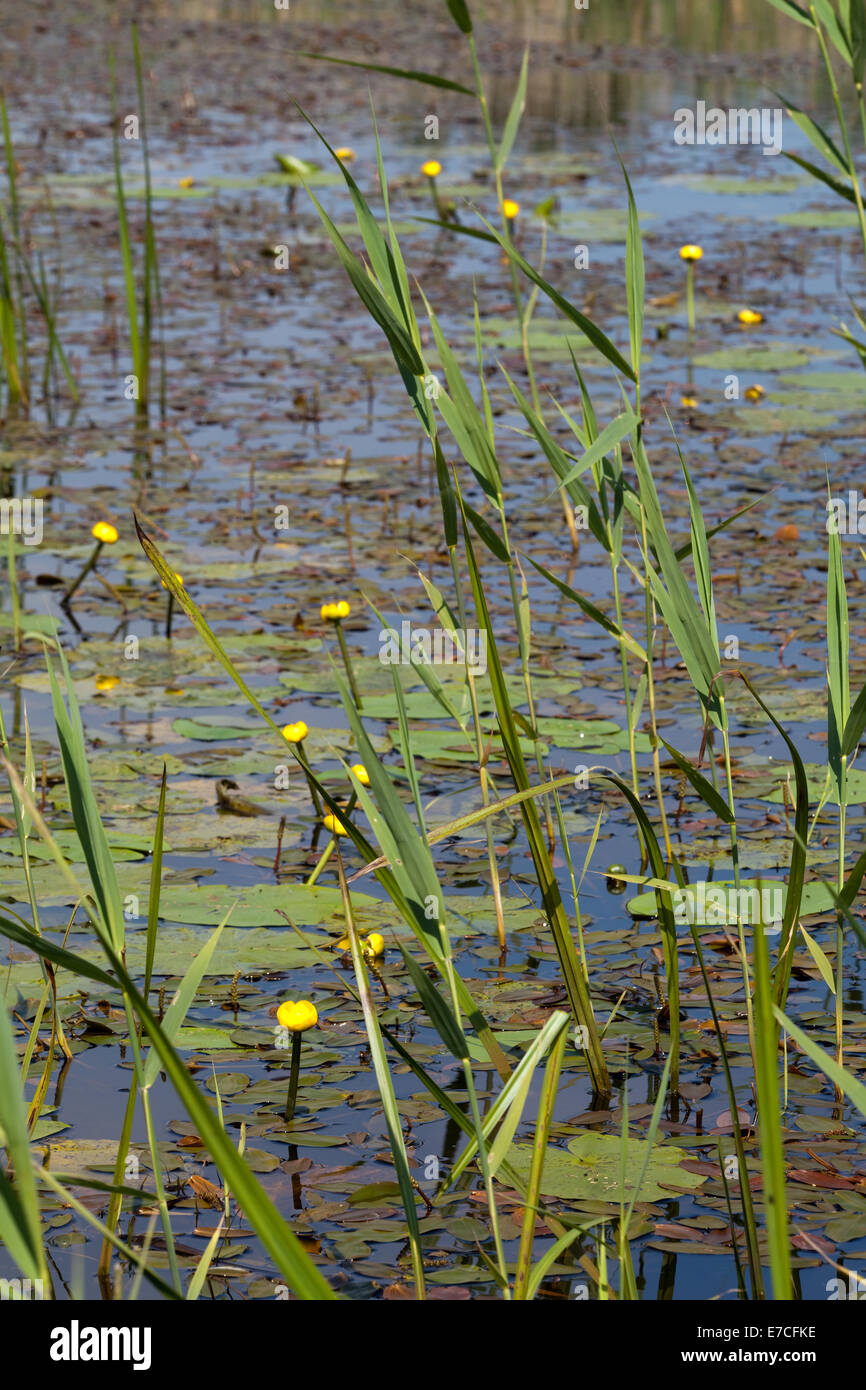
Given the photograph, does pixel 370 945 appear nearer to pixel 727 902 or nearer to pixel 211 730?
pixel 727 902

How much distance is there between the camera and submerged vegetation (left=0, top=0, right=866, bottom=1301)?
140 centimetres

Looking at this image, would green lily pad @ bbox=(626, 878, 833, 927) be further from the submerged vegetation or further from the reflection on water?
the reflection on water

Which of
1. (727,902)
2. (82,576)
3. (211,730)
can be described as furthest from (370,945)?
(82,576)

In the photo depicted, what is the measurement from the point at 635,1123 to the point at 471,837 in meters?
0.91

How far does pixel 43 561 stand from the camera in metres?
4.22

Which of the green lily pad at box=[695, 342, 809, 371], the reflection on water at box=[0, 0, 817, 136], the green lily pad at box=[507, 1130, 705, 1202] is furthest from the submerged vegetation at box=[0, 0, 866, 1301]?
the reflection on water at box=[0, 0, 817, 136]

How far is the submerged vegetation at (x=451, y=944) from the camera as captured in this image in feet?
4.58

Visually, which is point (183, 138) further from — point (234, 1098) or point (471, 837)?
point (234, 1098)

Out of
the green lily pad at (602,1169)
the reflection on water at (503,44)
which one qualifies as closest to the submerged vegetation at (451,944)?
the green lily pad at (602,1169)

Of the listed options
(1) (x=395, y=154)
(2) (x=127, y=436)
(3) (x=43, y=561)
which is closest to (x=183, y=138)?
(1) (x=395, y=154)

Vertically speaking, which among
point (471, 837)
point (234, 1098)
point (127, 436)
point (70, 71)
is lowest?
point (234, 1098)

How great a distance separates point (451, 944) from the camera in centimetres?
248

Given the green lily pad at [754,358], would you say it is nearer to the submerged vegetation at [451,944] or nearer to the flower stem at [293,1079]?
the submerged vegetation at [451,944]

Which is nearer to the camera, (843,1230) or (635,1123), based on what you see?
(843,1230)
